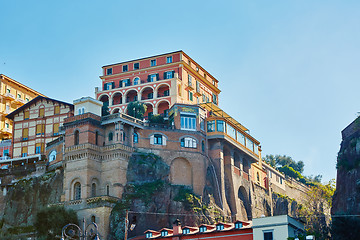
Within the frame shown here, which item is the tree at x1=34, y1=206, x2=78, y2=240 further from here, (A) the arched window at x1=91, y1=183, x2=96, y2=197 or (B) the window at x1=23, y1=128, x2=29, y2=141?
(B) the window at x1=23, y1=128, x2=29, y2=141

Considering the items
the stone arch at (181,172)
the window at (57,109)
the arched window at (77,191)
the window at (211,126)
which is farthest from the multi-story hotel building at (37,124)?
the window at (211,126)

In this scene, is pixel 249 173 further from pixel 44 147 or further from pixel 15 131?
pixel 15 131

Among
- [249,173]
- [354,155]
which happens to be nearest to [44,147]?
[249,173]

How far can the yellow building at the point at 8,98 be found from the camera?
357 feet

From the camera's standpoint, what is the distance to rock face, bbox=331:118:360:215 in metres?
71.4

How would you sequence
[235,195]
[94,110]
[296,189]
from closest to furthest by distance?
[94,110], [235,195], [296,189]

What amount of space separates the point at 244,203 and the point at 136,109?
76.7 feet

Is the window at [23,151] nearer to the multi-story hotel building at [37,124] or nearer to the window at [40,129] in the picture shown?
the multi-story hotel building at [37,124]

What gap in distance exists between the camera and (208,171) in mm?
87312

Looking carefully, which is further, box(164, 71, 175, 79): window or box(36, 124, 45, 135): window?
box(164, 71, 175, 79): window

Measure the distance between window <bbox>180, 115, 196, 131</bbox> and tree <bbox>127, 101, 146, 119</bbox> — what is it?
817cm

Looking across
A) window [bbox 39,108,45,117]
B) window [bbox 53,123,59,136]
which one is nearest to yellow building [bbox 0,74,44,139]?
window [bbox 39,108,45,117]

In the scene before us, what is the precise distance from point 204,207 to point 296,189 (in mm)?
50802

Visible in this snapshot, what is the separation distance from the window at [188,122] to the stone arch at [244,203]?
589 inches
